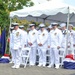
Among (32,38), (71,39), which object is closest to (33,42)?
(32,38)

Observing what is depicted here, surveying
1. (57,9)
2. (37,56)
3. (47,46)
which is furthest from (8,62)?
(57,9)

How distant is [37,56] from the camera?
16.0 m

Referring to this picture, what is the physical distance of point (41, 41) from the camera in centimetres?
1508

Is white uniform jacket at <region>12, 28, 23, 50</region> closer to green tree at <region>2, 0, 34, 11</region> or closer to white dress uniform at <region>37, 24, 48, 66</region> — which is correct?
white dress uniform at <region>37, 24, 48, 66</region>

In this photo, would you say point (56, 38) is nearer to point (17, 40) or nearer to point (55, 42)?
point (55, 42)

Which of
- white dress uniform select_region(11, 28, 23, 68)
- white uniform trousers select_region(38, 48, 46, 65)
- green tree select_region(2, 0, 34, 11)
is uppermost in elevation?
green tree select_region(2, 0, 34, 11)

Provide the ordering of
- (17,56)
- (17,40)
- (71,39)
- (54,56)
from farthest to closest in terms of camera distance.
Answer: (71,39)
(54,56)
(17,56)
(17,40)

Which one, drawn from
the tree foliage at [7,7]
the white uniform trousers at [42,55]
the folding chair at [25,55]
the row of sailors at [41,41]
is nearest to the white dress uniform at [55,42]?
the row of sailors at [41,41]

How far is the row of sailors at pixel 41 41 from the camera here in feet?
46.6

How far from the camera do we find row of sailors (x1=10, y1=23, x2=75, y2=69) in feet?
46.6

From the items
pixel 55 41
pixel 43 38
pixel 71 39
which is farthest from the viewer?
pixel 71 39

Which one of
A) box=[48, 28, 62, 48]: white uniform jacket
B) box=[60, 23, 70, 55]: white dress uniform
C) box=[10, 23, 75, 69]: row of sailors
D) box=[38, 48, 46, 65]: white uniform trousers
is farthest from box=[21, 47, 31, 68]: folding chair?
box=[60, 23, 70, 55]: white dress uniform

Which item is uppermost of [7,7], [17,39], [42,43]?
[7,7]

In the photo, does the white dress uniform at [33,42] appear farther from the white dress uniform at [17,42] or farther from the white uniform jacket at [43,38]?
the white dress uniform at [17,42]
